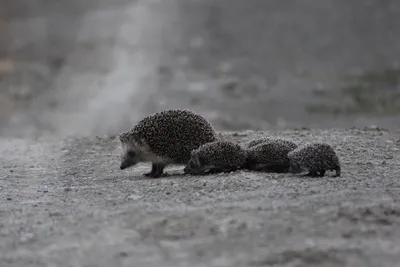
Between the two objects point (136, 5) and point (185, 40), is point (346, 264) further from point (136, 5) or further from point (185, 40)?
point (136, 5)

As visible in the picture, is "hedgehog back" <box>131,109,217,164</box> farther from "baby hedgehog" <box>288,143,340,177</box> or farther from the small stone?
the small stone

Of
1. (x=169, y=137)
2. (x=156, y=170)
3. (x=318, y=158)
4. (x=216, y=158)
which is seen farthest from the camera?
(x=156, y=170)

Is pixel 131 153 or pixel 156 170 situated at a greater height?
pixel 131 153

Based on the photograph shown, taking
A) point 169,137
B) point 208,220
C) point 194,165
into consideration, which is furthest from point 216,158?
point 208,220

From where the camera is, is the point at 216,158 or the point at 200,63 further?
the point at 200,63

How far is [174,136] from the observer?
8.25 m

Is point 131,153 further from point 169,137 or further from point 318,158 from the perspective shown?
point 318,158

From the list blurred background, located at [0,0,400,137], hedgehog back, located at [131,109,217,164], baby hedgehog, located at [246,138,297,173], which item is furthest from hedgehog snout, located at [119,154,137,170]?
blurred background, located at [0,0,400,137]

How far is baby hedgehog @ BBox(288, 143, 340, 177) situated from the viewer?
738cm

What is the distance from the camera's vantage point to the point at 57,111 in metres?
17.5

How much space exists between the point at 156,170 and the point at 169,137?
40 cm

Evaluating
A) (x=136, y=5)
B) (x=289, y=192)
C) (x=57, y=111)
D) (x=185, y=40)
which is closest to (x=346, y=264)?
(x=289, y=192)

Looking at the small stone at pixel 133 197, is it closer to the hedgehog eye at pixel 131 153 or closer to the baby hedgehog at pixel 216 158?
the baby hedgehog at pixel 216 158

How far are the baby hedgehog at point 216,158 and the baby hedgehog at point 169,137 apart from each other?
0.28 metres
